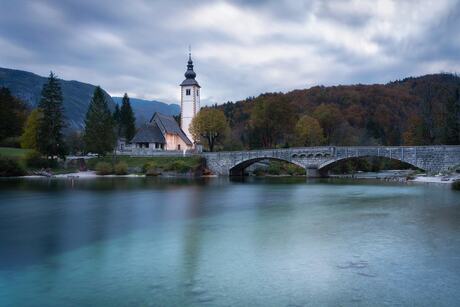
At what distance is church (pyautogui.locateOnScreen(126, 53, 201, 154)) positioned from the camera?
80.3 m

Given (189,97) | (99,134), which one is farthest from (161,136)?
(99,134)

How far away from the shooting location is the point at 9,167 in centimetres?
5953

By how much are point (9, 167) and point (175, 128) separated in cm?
3301

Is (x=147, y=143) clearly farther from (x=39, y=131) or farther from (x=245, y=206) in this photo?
(x=245, y=206)

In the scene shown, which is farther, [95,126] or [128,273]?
[95,126]

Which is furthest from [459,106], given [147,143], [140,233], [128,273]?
[128,273]

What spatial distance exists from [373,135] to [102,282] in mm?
92383

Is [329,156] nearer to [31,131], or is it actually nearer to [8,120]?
[31,131]

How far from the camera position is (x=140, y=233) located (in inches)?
784

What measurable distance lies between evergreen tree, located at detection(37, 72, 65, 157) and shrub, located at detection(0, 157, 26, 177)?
5.51 meters

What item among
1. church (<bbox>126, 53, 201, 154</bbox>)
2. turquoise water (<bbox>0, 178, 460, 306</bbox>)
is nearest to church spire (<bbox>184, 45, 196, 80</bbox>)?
church (<bbox>126, 53, 201, 154</bbox>)

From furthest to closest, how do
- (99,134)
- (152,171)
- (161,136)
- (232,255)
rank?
(161,136), (99,134), (152,171), (232,255)

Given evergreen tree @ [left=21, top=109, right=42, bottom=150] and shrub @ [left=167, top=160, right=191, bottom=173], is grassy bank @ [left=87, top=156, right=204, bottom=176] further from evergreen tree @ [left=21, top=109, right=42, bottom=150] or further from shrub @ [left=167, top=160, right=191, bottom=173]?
evergreen tree @ [left=21, top=109, right=42, bottom=150]

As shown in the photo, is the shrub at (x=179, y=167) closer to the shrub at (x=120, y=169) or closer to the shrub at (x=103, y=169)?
the shrub at (x=120, y=169)
